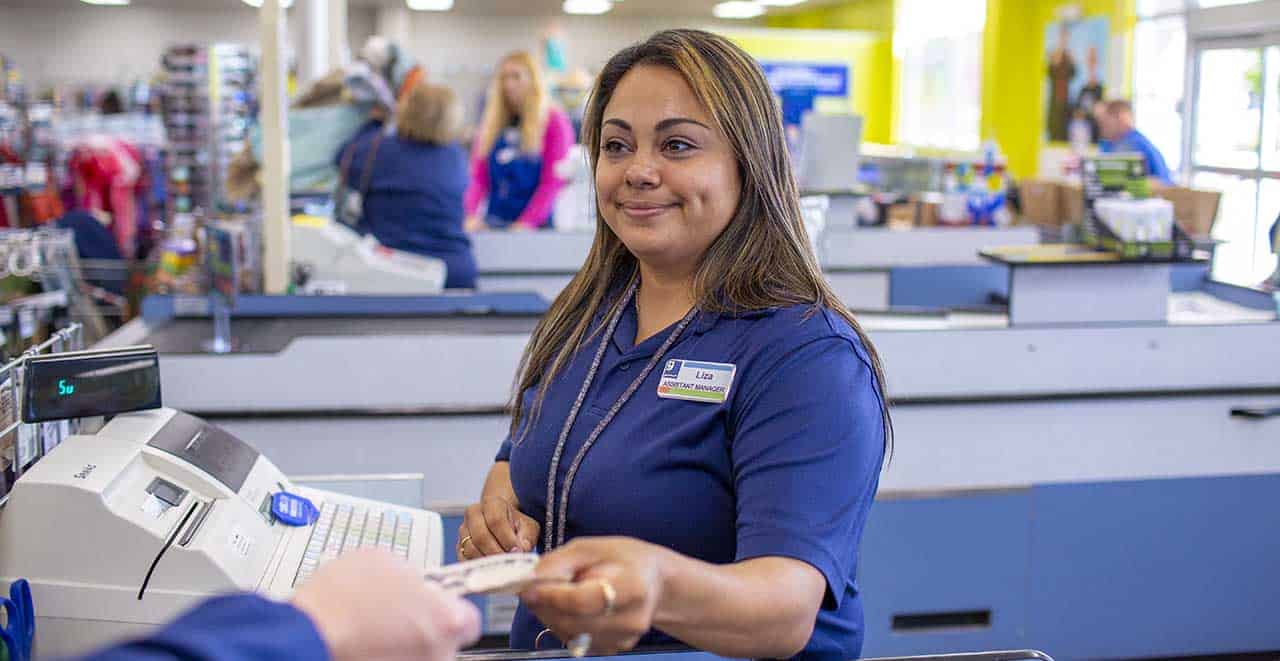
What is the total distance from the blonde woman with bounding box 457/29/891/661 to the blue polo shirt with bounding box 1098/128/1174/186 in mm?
6262

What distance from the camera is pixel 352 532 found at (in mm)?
1774

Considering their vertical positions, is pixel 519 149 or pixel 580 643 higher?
pixel 519 149

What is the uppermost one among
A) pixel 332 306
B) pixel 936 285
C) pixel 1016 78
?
pixel 1016 78

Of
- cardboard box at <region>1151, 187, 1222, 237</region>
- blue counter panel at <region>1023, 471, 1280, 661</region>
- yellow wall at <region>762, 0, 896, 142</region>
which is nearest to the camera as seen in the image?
blue counter panel at <region>1023, 471, 1280, 661</region>

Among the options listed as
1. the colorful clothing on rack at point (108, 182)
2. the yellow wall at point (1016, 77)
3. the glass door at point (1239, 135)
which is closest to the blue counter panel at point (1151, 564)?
the glass door at point (1239, 135)

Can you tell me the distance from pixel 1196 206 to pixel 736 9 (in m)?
13.2

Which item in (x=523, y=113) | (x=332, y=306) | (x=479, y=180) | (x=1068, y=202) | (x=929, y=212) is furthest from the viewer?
(x=1068, y=202)

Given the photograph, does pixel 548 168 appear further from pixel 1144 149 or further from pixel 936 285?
pixel 1144 149

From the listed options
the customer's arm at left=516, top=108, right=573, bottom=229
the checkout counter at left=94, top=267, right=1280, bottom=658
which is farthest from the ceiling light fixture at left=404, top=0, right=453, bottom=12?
the checkout counter at left=94, top=267, right=1280, bottom=658

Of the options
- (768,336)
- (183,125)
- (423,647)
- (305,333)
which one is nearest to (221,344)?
(305,333)

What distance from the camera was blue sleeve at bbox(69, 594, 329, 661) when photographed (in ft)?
2.31

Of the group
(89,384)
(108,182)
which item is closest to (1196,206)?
(89,384)

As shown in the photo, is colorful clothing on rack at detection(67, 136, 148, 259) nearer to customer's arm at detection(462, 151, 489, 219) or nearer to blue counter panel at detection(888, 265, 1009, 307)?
customer's arm at detection(462, 151, 489, 219)

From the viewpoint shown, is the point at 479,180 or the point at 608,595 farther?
the point at 479,180
